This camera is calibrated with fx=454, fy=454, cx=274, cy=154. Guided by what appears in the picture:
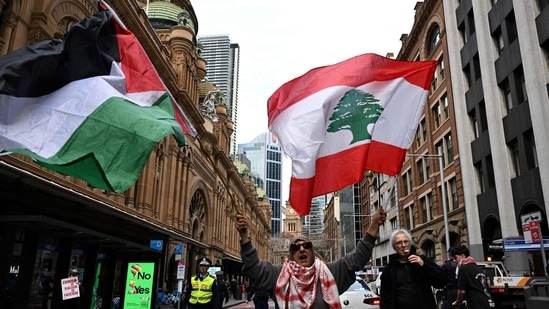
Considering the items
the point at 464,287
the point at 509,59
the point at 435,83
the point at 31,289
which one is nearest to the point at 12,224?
the point at 31,289

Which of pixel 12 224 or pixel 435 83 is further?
pixel 435 83

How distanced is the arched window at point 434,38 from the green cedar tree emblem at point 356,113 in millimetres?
35553

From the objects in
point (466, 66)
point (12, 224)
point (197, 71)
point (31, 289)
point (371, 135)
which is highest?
point (197, 71)

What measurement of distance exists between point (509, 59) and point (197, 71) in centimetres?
2607

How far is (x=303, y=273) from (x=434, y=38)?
134ft

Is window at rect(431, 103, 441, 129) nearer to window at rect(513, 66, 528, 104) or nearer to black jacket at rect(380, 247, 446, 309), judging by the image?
window at rect(513, 66, 528, 104)

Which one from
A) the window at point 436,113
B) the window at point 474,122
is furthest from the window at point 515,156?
the window at point 436,113

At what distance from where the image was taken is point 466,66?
32.8 m

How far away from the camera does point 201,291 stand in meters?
10.4

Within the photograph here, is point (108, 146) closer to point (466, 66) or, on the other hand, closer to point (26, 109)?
point (26, 109)

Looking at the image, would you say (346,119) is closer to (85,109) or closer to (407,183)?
(85,109)

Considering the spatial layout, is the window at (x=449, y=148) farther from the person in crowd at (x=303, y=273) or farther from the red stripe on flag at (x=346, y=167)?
the person in crowd at (x=303, y=273)

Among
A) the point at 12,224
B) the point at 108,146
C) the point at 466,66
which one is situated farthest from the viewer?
the point at 466,66

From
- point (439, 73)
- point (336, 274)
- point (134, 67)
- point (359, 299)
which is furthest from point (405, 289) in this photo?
point (439, 73)
